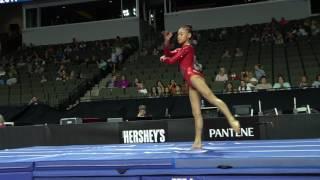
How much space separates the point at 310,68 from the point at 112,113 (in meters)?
6.97

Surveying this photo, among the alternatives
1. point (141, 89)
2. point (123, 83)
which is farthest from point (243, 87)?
point (123, 83)

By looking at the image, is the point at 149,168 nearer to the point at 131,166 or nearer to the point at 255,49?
the point at 131,166

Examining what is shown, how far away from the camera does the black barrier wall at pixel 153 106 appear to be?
1405 centimetres

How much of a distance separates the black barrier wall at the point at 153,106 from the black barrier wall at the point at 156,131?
1621 millimetres

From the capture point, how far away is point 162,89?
16484 mm

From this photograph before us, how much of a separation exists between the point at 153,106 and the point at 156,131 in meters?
3.96

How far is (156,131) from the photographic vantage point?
38.6ft

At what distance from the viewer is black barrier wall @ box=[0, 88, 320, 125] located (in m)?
14.0

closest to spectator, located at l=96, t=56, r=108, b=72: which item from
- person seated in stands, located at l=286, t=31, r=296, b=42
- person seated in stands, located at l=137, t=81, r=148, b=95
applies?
person seated in stands, located at l=137, t=81, r=148, b=95

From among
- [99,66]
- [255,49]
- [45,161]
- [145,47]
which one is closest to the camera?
[45,161]

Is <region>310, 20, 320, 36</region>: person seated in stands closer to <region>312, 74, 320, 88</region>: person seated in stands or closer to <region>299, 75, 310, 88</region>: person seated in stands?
<region>312, 74, 320, 88</region>: person seated in stands

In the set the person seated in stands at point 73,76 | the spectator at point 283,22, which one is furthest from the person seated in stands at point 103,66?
the spectator at point 283,22

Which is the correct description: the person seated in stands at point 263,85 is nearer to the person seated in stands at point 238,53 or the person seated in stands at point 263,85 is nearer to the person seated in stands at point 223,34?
the person seated in stands at point 238,53

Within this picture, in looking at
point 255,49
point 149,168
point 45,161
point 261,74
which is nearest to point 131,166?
point 149,168
